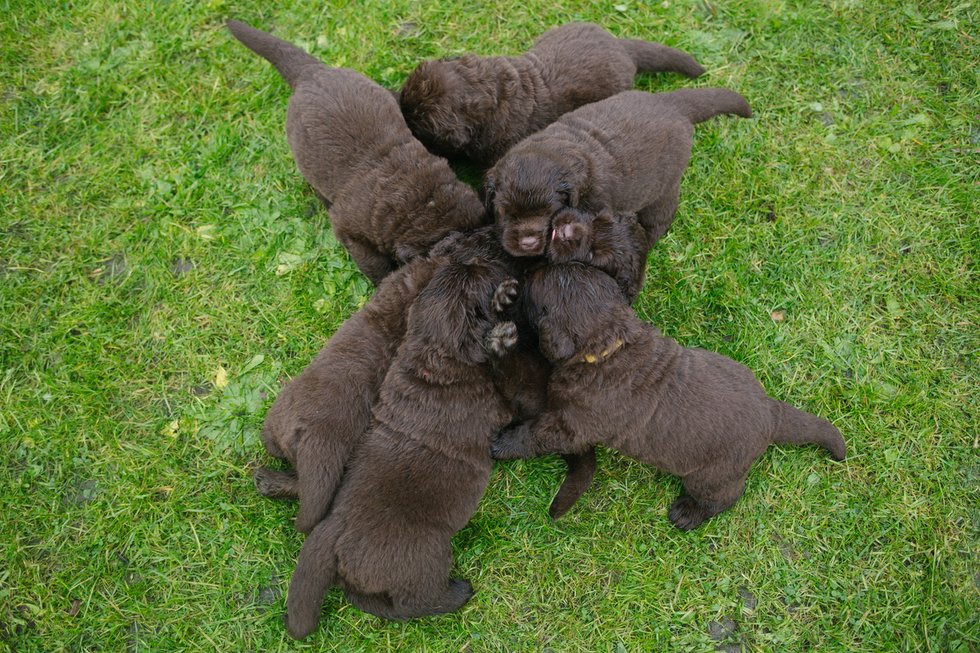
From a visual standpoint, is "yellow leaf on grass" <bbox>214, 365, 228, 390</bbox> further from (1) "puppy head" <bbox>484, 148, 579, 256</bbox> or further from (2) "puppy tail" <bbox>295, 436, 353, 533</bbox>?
(1) "puppy head" <bbox>484, 148, 579, 256</bbox>

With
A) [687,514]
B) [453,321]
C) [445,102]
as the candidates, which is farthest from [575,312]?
[445,102]

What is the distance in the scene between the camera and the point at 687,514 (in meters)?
3.89

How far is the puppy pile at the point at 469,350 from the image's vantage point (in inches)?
131

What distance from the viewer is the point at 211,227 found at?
14.7 ft

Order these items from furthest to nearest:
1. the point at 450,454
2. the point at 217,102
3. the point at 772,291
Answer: the point at 217,102 < the point at 772,291 < the point at 450,454

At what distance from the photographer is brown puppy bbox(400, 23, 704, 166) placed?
13.5ft

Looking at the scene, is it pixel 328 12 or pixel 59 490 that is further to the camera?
pixel 328 12

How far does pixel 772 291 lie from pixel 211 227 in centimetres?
376

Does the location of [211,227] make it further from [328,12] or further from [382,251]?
[328,12]

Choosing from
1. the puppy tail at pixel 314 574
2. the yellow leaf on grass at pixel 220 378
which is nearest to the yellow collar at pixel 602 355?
the puppy tail at pixel 314 574

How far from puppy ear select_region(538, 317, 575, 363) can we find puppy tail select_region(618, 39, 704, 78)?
86.0 inches

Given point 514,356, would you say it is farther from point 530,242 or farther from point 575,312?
point 530,242

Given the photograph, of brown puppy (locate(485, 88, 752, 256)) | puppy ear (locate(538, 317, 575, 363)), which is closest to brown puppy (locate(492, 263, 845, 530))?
puppy ear (locate(538, 317, 575, 363))

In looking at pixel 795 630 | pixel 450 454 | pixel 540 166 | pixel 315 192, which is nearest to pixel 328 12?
pixel 315 192
